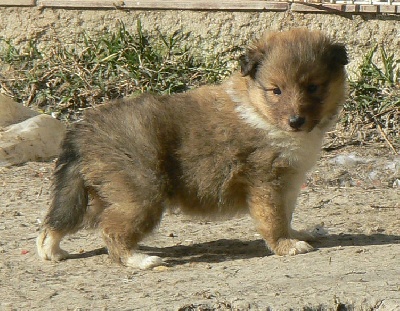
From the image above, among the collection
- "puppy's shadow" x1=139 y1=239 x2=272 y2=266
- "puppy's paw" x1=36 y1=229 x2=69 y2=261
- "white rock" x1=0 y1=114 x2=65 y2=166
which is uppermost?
"puppy's paw" x1=36 y1=229 x2=69 y2=261

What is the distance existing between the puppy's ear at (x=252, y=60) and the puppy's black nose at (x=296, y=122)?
475 millimetres

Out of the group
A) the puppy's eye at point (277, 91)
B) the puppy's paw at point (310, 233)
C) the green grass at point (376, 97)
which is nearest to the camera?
the puppy's eye at point (277, 91)

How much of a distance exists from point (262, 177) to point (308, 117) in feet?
1.61

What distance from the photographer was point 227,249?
6.34m

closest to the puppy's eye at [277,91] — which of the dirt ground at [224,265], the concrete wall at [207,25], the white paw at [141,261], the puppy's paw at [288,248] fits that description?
the puppy's paw at [288,248]

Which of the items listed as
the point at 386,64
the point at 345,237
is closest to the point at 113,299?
the point at 345,237

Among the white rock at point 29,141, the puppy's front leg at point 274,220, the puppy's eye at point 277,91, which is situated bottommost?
the white rock at point 29,141

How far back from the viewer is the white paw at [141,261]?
5762 mm

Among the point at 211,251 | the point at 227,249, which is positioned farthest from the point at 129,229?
the point at 227,249

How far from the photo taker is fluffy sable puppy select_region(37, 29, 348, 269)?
18.8ft

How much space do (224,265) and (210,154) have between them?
0.74 m

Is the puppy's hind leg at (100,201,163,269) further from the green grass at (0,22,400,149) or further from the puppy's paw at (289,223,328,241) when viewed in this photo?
the green grass at (0,22,400,149)

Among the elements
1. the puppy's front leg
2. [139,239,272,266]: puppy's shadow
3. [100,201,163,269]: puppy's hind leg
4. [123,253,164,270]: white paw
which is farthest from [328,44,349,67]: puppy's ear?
[123,253,164,270]: white paw

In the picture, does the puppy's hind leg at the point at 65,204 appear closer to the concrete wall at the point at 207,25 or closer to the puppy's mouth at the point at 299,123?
the puppy's mouth at the point at 299,123
